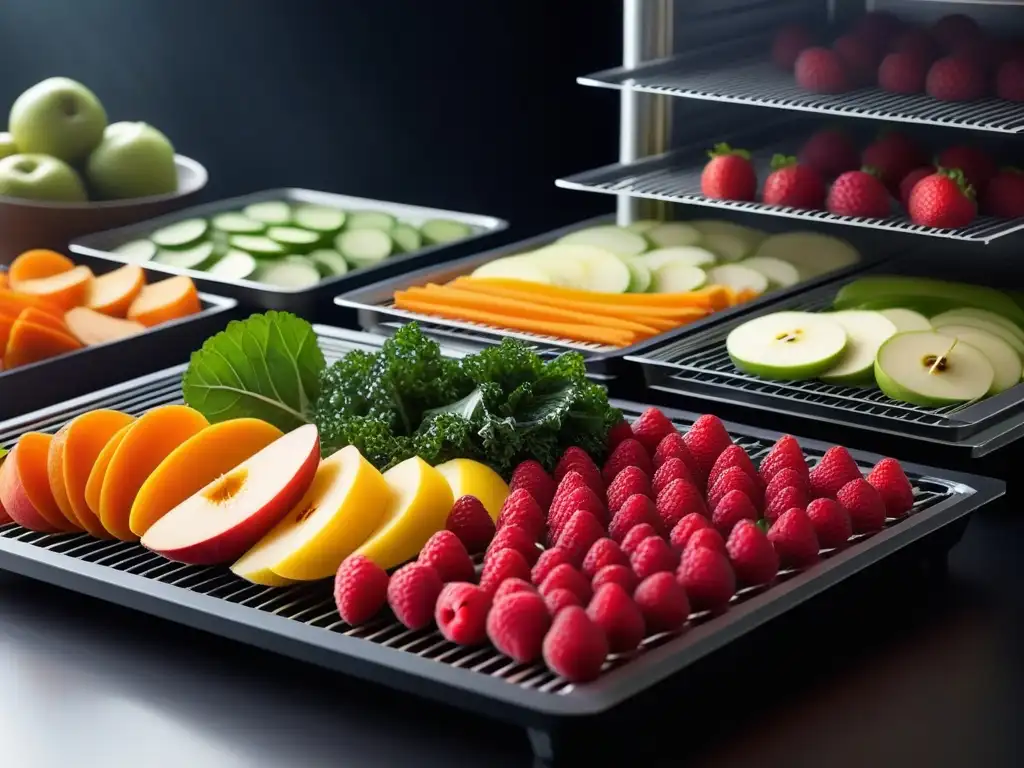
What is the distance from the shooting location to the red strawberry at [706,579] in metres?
1.28

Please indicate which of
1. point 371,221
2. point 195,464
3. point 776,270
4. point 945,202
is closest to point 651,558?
point 195,464

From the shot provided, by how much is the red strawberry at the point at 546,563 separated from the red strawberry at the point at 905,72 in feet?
3.74

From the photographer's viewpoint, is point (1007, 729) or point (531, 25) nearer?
point (1007, 729)

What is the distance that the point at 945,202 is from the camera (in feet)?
6.75

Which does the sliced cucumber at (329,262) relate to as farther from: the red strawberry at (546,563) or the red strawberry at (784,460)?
the red strawberry at (546,563)

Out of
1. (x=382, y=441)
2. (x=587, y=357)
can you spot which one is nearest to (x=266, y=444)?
(x=382, y=441)

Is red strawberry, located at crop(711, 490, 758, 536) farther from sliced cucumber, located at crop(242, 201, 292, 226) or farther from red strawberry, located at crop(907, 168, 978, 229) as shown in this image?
sliced cucumber, located at crop(242, 201, 292, 226)

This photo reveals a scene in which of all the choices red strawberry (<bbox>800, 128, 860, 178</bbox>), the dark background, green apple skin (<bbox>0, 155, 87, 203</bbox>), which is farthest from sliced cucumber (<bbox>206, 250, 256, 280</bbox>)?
red strawberry (<bbox>800, 128, 860, 178</bbox>)

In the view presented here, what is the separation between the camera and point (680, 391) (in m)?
1.89

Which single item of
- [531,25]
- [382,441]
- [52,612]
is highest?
[531,25]

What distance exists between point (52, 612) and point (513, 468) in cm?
46

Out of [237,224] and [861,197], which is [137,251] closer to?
[237,224]

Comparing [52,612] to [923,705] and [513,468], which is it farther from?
[923,705]

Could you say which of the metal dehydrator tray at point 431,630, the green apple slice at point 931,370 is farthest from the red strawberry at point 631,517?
the green apple slice at point 931,370
